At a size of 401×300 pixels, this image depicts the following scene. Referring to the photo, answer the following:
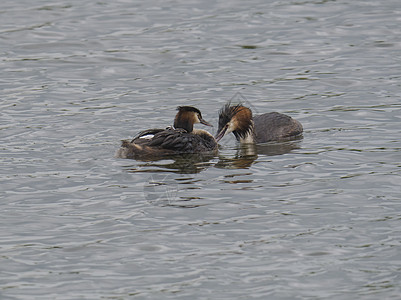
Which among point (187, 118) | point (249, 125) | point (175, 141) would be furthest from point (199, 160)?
point (249, 125)

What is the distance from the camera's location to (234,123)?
1377 centimetres

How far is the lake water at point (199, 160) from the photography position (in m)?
8.35

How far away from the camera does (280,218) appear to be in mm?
9641

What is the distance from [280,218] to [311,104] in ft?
18.6

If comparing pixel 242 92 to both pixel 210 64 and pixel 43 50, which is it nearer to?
pixel 210 64

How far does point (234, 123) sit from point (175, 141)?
1329mm

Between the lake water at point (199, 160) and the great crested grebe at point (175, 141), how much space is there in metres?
0.21

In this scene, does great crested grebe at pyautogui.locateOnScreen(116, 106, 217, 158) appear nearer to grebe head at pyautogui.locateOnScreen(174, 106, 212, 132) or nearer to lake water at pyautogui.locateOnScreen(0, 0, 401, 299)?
grebe head at pyautogui.locateOnScreen(174, 106, 212, 132)

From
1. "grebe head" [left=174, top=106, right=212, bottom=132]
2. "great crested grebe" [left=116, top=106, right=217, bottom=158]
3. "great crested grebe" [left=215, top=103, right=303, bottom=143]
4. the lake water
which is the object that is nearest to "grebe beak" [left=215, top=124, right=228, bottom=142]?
"great crested grebe" [left=215, top=103, right=303, bottom=143]

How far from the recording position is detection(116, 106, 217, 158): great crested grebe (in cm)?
1238

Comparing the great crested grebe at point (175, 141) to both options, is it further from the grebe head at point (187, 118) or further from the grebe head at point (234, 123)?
the grebe head at point (234, 123)

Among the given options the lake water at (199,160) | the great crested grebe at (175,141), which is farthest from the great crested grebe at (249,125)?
the great crested grebe at (175,141)

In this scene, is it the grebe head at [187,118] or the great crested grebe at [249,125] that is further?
the great crested grebe at [249,125]

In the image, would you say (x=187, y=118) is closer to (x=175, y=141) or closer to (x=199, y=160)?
(x=175, y=141)
